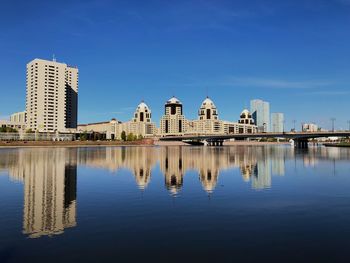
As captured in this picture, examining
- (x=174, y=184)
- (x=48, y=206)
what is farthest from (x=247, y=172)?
(x=48, y=206)

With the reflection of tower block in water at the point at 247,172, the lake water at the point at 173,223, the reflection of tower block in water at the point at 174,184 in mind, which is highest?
the reflection of tower block in water at the point at 247,172

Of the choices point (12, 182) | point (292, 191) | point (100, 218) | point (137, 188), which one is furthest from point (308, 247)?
point (12, 182)

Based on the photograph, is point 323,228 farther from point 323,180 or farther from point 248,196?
point 323,180

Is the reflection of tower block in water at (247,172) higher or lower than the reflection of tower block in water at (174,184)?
higher

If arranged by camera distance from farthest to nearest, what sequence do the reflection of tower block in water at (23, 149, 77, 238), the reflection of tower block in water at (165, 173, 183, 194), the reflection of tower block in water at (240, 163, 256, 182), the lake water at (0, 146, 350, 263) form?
the reflection of tower block in water at (240, 163, 256, 182)
the reflection of tower block in water at (165, 173, 183, 194)
the reflection of tower block in water at (23, 149, 77, 238)
the lake water at (0, 146, 350, 263)

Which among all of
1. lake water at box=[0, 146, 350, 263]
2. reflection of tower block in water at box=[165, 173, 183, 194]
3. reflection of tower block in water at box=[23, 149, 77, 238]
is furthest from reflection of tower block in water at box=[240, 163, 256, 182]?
reflection of tower block in water at box=[23, 149, 77, 238]

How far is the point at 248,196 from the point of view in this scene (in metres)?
32.2

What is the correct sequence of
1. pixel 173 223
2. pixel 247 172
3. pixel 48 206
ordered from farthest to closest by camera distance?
pixel 247 172, pixel 48 206, pixel 173 223

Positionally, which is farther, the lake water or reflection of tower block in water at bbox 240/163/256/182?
reflection of tower block in water at bbox 240/163/256/182

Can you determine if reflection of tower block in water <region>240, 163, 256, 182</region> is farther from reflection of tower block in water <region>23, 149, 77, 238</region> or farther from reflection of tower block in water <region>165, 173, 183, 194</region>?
reflection of tower block in water <region>23, 149, 77, 238</region>

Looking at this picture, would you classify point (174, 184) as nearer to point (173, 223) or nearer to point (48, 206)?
point (48, 206)

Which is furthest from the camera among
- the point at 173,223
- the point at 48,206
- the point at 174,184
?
the point at 174,184

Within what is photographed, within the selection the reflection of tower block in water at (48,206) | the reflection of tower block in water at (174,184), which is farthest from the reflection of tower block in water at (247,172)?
the reflection of tower block in water at (48,206)

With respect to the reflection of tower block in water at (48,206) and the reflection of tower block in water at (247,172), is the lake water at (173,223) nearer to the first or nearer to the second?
the reflection of tower block in water at (48,206)
